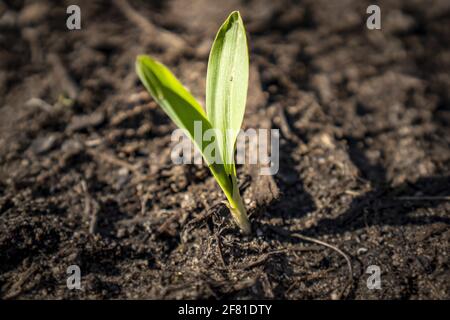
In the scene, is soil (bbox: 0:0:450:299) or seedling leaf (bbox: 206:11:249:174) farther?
soil (bbox: 0:0:450:299)

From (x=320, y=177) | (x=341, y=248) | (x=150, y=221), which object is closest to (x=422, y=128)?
(x=320, y=177)

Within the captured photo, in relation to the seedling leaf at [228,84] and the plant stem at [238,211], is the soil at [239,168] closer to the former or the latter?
the plant stem at [238,211]

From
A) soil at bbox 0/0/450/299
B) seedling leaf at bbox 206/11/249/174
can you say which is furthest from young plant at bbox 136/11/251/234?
soil at bbox 0/0/450/299

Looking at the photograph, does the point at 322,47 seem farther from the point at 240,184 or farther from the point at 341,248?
the point at 341,248

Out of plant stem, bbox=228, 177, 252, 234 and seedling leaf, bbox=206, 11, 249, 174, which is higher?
seedling leaf, bbox=206, 11, 249, 174

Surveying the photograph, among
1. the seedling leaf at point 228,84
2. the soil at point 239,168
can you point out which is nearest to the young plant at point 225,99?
the seedling leaf at point 228,84

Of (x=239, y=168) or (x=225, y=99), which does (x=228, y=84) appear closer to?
(x=225, y=99)

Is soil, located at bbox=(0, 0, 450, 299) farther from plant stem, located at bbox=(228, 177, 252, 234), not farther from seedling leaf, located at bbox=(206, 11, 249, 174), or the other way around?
seedling leaf, located at bbox=(206, 11, 249, 174)

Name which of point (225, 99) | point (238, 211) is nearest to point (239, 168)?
point (238, 211)
